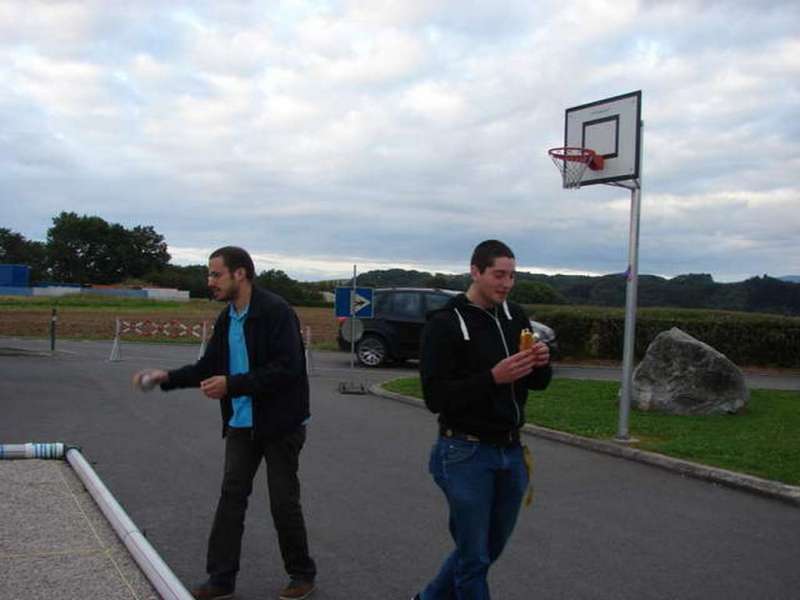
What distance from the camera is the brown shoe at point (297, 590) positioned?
446 cm

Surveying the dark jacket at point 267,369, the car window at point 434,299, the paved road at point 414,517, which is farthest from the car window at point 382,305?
the dark jacket at point 267,369

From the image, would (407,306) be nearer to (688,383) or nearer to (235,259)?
(688,383)

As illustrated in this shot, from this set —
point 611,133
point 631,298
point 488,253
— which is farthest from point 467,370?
point 611,133

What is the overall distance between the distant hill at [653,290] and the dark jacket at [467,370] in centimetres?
1977

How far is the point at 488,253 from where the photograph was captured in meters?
3.74

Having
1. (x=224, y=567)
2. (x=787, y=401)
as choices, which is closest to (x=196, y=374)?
(x=224, y=567)

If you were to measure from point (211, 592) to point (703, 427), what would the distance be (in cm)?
767

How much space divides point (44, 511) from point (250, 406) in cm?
187

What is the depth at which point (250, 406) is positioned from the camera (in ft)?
14.6

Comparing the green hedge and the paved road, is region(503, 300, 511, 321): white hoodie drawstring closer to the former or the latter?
the paved road

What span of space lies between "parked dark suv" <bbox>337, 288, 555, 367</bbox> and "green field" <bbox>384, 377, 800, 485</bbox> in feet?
16.2

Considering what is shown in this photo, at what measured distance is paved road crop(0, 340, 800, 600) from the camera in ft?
16.2

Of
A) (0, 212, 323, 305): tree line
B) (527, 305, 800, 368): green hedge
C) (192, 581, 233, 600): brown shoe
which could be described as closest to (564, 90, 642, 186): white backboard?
(192, 581, 233, 600): brown shoe

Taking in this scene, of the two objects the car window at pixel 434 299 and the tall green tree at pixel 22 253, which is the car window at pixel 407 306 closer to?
the car window at pixel 434 299
